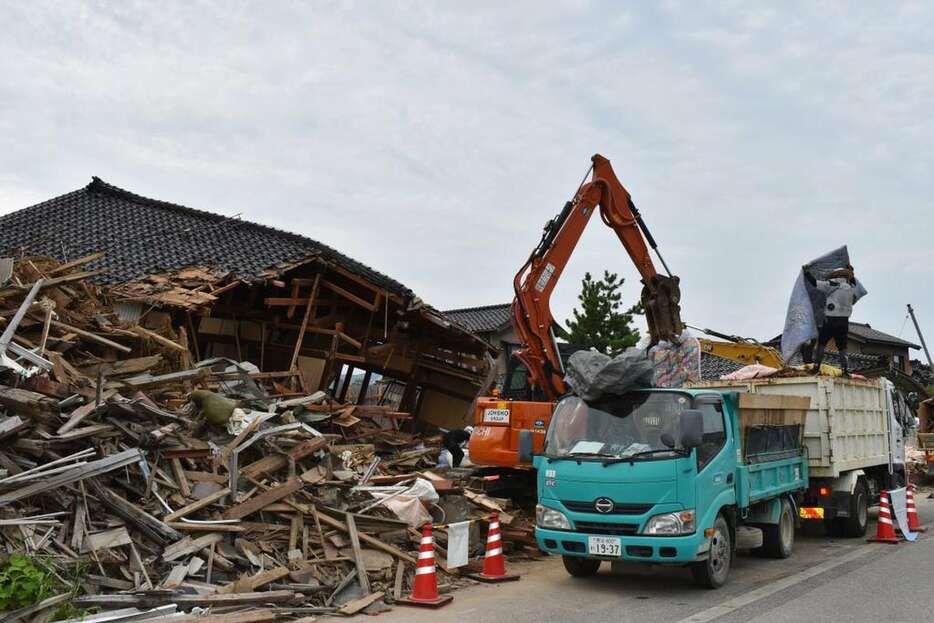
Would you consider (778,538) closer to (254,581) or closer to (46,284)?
(254,581)

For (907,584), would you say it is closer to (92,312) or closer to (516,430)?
(516,430)

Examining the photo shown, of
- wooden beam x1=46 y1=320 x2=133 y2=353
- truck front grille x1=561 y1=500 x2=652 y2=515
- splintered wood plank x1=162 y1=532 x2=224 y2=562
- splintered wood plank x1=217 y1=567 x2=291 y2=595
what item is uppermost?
wooden beam x1=46 y1=320 x2=133 y2=353

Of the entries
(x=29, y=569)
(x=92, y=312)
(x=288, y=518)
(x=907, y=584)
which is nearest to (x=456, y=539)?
(x=288, y=518)

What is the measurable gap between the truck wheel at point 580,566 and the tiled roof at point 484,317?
26.7 meters

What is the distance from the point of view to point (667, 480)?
7.97 m

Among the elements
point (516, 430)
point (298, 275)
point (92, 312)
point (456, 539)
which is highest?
point (298, 275)

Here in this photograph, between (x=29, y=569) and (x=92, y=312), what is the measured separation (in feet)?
19.0

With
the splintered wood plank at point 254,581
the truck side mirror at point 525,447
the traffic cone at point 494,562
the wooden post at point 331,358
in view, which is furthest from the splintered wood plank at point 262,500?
the wooden post at point 331,358

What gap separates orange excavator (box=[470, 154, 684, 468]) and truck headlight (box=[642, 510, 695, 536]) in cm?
361

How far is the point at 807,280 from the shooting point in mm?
14117

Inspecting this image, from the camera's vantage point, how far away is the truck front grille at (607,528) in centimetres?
802

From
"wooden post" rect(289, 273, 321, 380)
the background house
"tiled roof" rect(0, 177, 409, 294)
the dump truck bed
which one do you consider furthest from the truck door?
the background house

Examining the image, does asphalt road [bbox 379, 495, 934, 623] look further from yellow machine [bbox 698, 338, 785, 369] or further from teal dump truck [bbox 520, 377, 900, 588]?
yellow machine [bbox 698, 338, 785, 369]

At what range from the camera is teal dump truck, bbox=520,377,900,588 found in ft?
26.1
